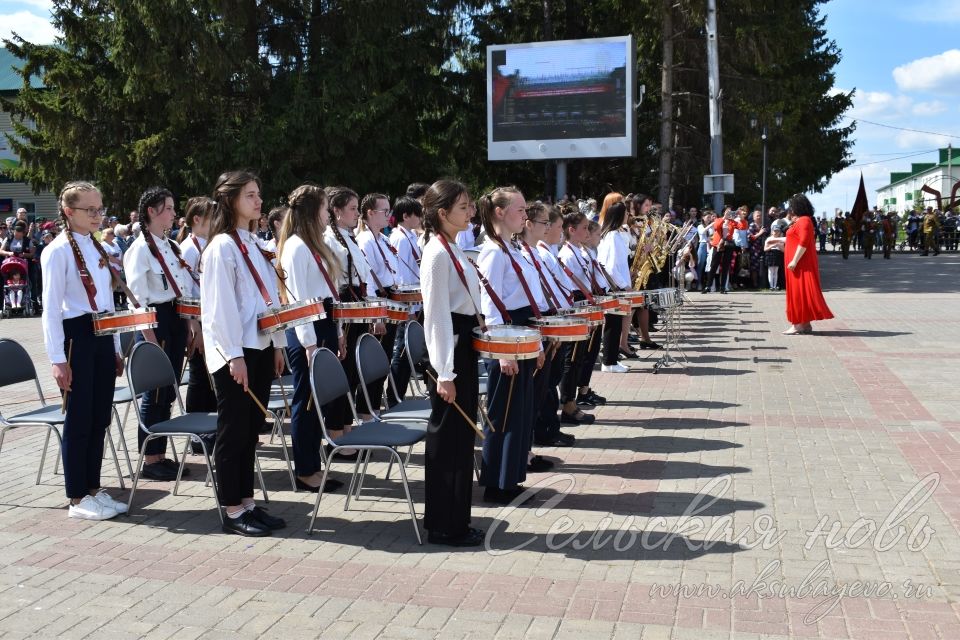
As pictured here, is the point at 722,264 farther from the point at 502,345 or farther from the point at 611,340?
the point at 502,345

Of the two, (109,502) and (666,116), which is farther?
(666,116)

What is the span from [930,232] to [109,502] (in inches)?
1527

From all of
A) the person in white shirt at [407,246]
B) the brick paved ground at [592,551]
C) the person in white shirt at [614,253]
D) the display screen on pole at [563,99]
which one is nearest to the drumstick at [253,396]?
the brick paved ground at [592,551]

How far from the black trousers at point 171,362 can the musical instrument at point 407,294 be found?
6.24 feet

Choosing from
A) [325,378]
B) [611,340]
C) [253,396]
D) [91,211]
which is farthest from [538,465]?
[611,340]

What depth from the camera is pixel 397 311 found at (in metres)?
7.41

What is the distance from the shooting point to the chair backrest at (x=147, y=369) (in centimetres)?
604

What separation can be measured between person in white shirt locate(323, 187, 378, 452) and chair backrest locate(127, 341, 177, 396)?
4.87 ft

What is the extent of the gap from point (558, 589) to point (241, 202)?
2740 millimetres

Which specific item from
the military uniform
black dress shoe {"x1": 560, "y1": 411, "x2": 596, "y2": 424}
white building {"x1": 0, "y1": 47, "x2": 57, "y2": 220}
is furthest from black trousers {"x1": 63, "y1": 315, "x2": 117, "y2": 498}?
white building {"x1": 0, "y1": 47, "x2": 57, "y2": 220}

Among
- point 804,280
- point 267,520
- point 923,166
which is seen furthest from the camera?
point 923,166

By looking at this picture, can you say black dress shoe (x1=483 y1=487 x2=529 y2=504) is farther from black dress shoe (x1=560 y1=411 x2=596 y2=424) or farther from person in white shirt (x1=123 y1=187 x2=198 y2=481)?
black dress shoe (x1=560 y1=411 x2=596 y2=424)

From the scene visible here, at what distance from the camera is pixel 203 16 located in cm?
2573

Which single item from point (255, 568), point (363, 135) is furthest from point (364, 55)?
point (255, 568)
